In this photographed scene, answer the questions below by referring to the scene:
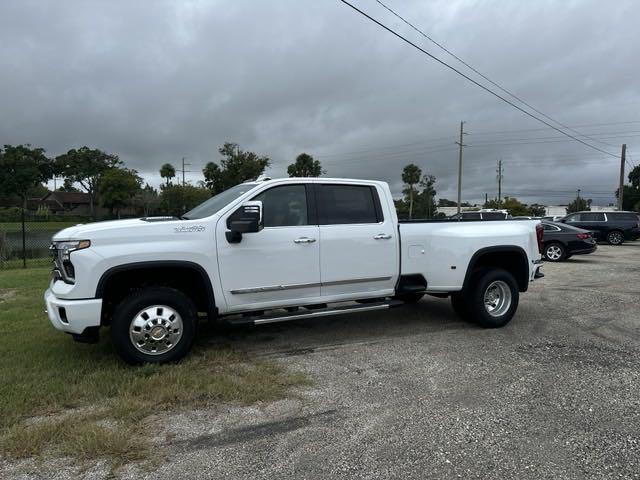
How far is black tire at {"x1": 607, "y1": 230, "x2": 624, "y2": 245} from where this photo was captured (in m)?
24.1

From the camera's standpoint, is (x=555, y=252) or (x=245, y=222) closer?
(x=245, y=222)

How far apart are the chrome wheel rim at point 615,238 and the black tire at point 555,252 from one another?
980cm

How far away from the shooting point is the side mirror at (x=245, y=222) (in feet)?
15.8

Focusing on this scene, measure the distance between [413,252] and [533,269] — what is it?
6.75ft

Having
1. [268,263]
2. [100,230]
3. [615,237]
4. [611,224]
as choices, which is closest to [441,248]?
[268,263]

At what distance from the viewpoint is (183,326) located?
484 cm

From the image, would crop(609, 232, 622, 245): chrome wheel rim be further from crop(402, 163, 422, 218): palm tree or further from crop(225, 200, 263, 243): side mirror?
crop(402, 163, 422, 218): palm tree

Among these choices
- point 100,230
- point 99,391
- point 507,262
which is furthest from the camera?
point 507,262

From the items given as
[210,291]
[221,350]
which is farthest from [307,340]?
[210,291]

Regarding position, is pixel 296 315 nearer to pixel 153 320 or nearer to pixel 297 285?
pixel 297 285

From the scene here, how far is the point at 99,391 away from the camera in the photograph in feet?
13.8

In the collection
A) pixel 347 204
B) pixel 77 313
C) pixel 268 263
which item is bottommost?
pixel 77 313

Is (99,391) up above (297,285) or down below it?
below

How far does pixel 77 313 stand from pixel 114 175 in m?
82.4
